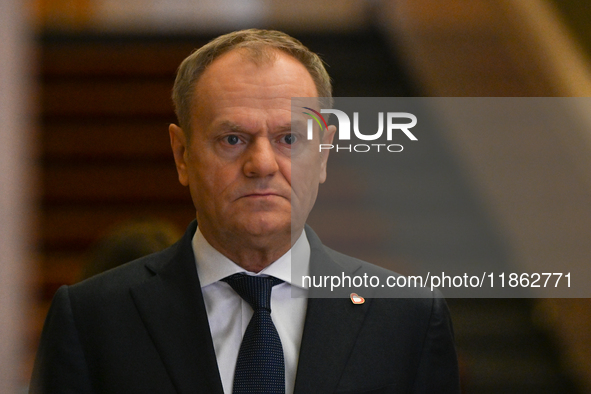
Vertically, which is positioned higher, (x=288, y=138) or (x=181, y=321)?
(x=288, y=138)

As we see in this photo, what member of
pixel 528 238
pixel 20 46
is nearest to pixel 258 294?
pixel 20 46

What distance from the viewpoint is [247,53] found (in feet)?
4.00

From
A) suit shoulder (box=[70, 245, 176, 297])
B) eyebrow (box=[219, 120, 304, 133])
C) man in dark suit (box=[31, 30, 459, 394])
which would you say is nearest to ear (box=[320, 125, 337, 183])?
man in dark suit (box=[31, 30, 459, 394])

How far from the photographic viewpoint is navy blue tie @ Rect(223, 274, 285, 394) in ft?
3.84

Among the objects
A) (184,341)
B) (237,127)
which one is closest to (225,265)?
(184,341)

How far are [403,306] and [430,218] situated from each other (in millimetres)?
340

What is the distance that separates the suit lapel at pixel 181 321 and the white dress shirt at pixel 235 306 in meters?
0.03

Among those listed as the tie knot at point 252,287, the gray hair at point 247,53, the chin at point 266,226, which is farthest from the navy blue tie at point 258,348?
the gray hair at point 247,53

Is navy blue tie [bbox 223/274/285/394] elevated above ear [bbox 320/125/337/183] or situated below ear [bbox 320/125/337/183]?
below

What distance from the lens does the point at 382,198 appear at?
1634 millimetres

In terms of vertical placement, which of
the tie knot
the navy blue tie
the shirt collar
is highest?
the shirt collar

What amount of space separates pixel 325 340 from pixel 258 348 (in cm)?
13
